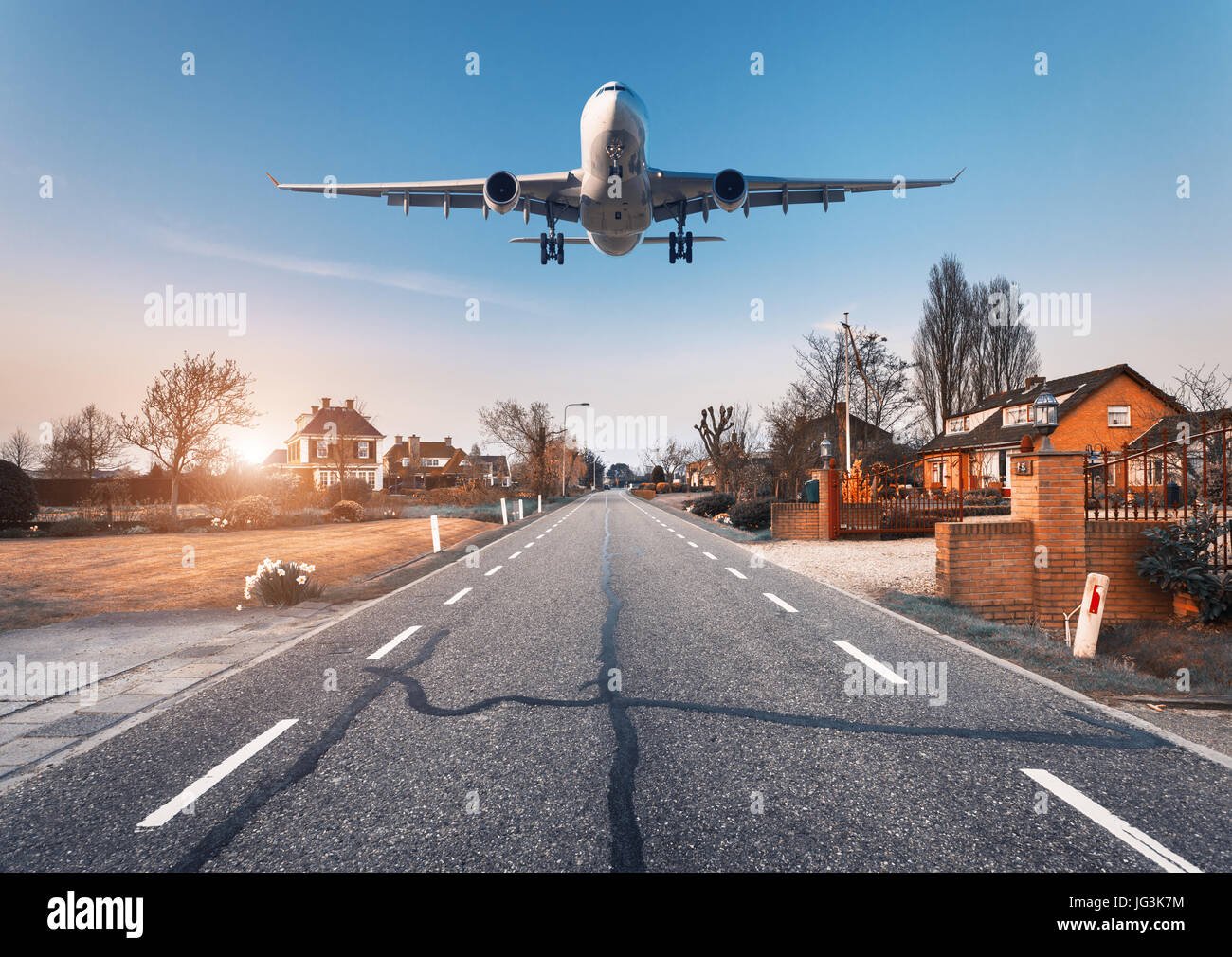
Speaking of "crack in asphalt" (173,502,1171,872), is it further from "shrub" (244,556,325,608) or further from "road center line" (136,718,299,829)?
"shrub" (244,556,325,608)

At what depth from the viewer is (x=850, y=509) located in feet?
60.1

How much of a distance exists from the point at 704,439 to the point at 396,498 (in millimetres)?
21248

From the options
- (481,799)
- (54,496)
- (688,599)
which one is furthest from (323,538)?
(54,496)

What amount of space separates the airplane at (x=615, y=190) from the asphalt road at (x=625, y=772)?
474 inches

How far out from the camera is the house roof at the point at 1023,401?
34938 mm

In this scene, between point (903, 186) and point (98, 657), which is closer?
point (98, 657)

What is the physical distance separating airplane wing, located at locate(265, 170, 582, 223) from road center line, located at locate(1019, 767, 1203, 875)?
16917 mm

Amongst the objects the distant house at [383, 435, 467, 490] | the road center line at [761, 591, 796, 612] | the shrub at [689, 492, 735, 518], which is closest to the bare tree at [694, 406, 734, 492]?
the shrub at [689, 492, 735, 518]

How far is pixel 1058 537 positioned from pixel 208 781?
9364 millimetres

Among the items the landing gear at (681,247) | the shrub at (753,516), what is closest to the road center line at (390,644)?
the landing gear at (681,247)

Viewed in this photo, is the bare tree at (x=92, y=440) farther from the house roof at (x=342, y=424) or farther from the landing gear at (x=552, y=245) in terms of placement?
the landing gear at (x=552, y=245)

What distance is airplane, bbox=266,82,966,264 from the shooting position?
1402 centimetres

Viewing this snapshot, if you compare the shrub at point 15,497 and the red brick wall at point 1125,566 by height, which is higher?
the shrub at point 15,497
